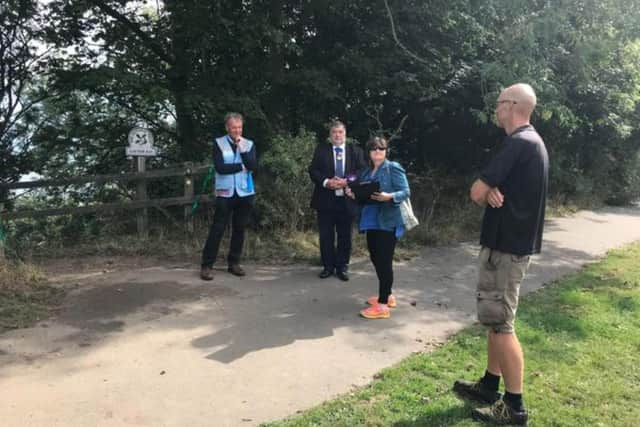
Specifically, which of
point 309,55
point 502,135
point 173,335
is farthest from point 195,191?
point 502,135

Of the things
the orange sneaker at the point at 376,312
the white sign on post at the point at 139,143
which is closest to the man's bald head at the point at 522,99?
the orange sneaker at the point at 376,312

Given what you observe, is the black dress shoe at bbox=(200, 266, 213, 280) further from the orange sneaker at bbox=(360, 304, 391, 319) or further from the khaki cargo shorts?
the khaki cargo shorts

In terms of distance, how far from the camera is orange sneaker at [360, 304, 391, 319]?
16.9 ft

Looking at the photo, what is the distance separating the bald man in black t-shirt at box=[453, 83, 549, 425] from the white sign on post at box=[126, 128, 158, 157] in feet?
18.8

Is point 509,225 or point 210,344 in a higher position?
point 509,225

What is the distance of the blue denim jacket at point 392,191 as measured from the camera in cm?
498

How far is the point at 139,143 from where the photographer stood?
304 inches

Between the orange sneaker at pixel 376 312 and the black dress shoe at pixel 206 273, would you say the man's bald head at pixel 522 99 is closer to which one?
the orange sneaker at pixel 376 312

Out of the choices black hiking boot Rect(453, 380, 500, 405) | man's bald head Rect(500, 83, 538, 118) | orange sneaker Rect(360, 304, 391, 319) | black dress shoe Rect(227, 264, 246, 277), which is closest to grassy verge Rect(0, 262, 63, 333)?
black dress shoe Rect(227, 264, 246, 277)

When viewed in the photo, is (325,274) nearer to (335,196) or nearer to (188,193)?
(335,196)

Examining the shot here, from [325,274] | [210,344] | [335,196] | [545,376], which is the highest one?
[335,196]

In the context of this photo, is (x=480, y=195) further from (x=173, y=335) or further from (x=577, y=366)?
(x=173, y=335)

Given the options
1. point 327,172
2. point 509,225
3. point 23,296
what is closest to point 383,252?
point 327,172

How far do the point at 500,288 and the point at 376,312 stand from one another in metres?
1.99
